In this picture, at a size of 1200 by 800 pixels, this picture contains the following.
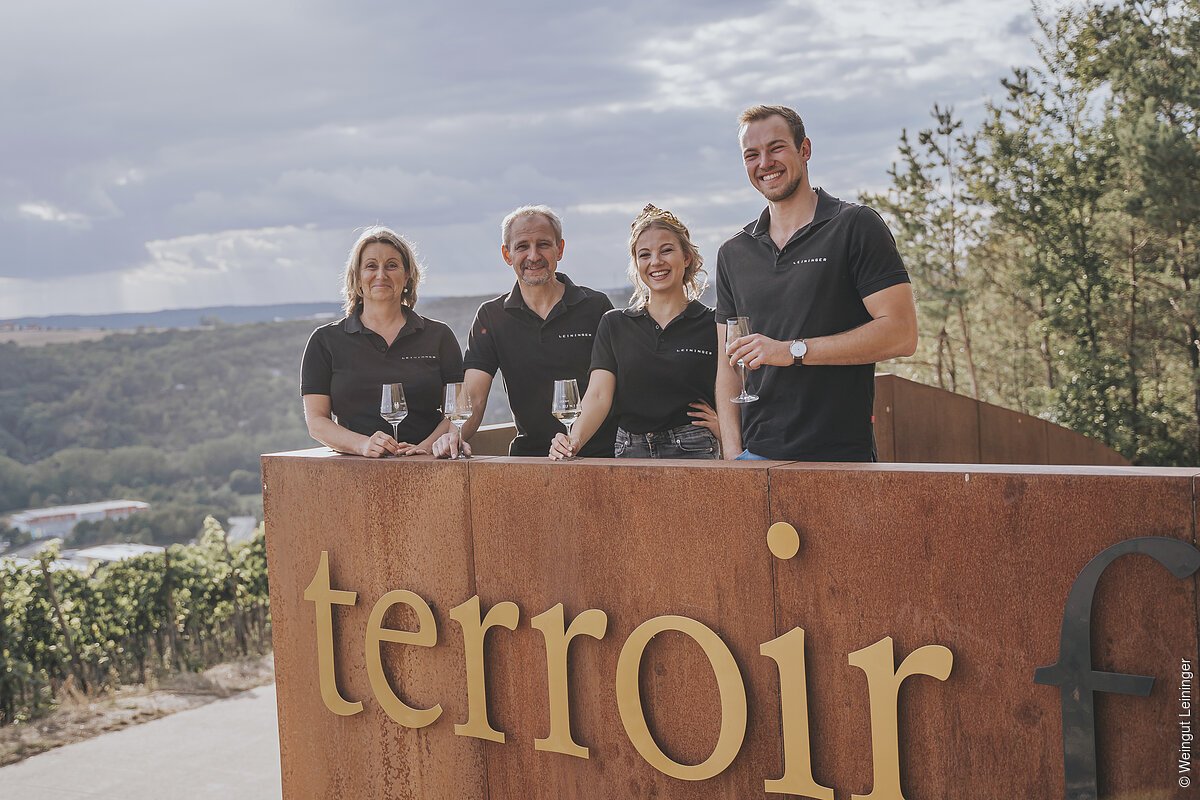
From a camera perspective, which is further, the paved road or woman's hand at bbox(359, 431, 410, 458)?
the paved road

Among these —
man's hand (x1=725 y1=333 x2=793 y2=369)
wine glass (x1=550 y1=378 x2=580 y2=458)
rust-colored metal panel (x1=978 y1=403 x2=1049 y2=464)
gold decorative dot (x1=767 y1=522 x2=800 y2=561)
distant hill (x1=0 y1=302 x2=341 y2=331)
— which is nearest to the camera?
gold decorative dot (x1=767 y1=522 x2=800 y2=561)

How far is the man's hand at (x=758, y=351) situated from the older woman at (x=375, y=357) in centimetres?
129

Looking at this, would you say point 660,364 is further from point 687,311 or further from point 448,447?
point 448,447

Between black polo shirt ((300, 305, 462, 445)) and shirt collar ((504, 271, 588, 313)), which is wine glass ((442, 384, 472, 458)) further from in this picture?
shirt collar ((504, 271, 588, 313))

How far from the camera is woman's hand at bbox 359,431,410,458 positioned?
126 inches

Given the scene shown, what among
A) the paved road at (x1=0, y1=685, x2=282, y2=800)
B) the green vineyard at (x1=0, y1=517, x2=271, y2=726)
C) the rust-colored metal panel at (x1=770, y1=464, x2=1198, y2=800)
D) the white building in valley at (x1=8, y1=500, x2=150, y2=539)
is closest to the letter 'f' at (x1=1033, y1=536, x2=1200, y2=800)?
the rust-colored metal panel at (x1=770, y1=464, x2=1198, y2=800)

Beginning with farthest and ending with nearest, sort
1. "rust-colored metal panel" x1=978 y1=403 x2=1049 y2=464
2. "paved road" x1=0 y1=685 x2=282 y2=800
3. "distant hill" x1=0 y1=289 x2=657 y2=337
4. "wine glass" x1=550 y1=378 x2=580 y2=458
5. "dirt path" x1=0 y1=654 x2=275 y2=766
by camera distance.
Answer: "distant hill" x1=0 y1=289 x2=657 y2=337
"rust-colored metal panel" x1=978 y1=403 x2=1049 y2=464
"dirt path" x1=0 y1=654 x2=275 y2=766
"paved road" x1=0 y1=685 x2=282 y2=800
"wine glass" x1=550 y1=378 x2=580 y2=458

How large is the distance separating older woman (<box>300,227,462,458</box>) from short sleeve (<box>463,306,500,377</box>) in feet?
0.29

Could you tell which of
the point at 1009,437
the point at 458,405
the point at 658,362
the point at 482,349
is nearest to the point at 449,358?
the point at 482,349

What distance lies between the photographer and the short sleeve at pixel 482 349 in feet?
12.2

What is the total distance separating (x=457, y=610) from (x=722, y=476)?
920 mm

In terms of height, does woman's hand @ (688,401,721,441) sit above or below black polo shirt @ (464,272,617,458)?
below

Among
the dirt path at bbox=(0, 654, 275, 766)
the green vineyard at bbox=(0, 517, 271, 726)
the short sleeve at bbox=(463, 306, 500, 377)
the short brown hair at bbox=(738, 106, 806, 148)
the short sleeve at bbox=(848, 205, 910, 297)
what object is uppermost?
the short brown hair at bbox=(738, 106, 806, 148)

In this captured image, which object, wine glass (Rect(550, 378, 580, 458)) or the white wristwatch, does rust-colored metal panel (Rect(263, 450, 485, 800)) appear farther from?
the white wristwatch
